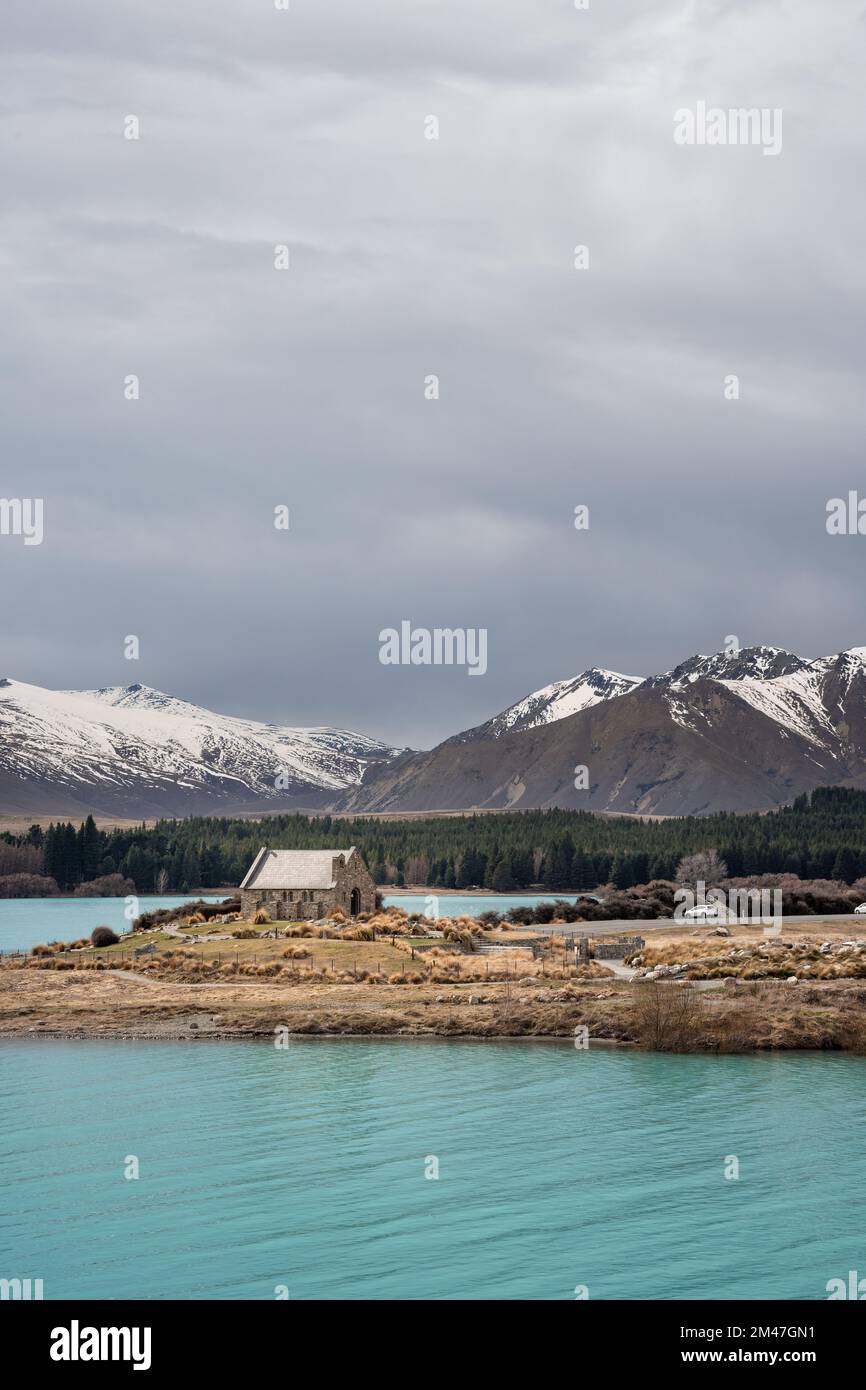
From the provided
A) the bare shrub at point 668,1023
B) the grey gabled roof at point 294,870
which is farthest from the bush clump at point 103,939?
the bare shrub at point 668,1023

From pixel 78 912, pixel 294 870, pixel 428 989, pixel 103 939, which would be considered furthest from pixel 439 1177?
pixel 78 912

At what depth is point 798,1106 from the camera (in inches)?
1575

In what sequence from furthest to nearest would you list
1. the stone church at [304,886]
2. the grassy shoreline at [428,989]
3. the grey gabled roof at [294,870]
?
the grey gabled roof at [294,870] → the stone church at [304,886] → the grassy shoreline at [428,989]

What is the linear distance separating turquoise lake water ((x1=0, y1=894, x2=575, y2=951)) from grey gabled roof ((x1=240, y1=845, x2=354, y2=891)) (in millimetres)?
18851

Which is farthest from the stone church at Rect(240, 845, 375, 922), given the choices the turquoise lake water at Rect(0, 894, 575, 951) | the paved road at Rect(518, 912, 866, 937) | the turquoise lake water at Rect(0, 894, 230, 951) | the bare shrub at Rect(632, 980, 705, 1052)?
the bare shrub at Rect(632, 980, 705, 1052)

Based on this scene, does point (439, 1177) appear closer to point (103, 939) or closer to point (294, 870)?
point (103, 939)

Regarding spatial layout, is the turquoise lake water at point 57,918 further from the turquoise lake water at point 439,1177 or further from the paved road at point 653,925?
the turquoise lake water at point 439,1177

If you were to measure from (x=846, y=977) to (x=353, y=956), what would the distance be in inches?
948

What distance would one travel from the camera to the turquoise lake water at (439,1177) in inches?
997

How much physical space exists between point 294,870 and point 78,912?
76.9m

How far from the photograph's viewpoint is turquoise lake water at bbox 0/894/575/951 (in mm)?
109438

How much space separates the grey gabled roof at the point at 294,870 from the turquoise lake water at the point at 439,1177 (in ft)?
117

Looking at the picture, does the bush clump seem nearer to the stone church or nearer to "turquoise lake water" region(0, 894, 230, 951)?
the stone church
